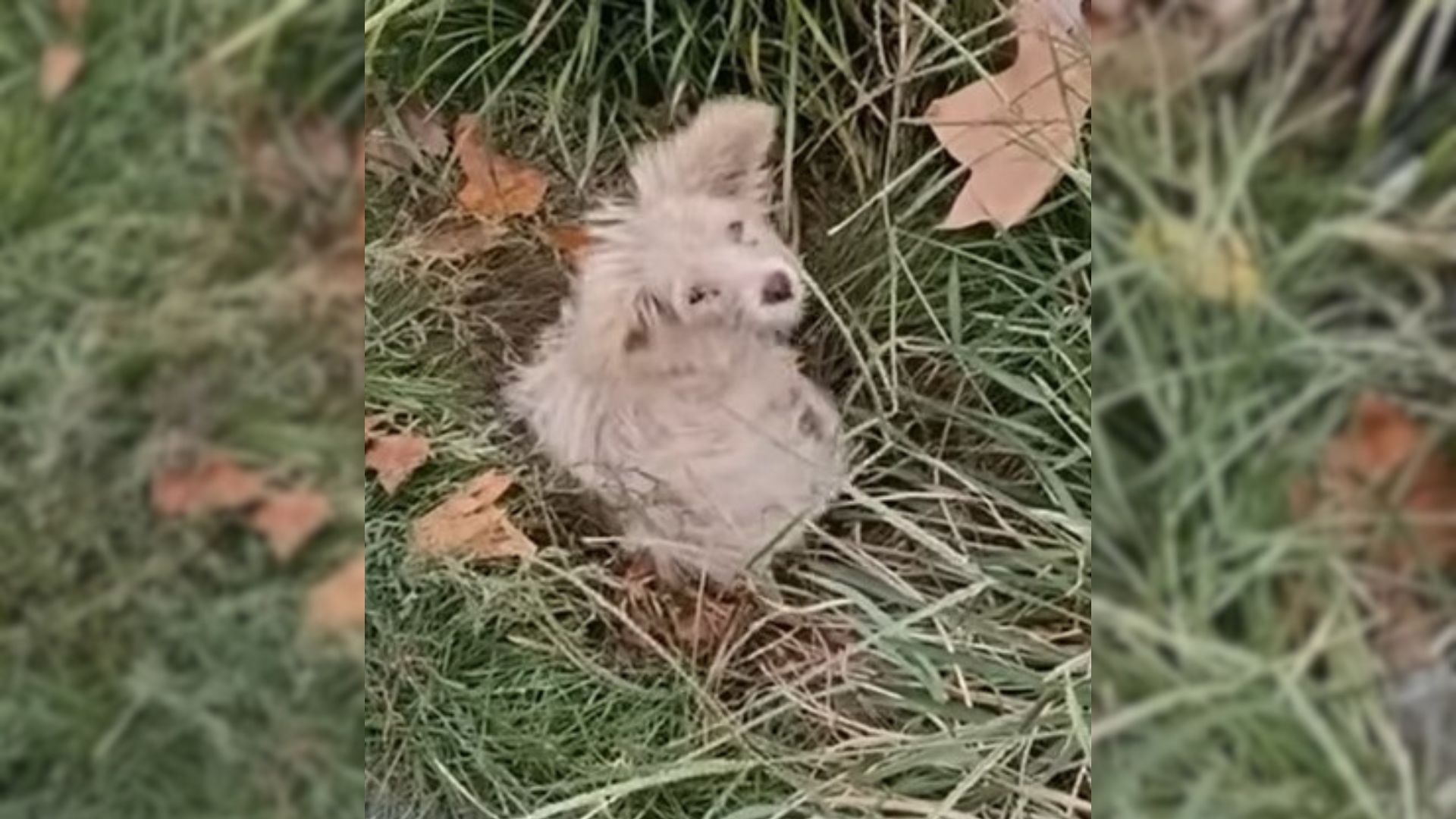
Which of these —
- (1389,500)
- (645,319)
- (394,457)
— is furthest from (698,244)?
(1389,500)

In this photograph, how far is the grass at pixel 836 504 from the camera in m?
0.63

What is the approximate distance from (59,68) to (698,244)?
23 cm

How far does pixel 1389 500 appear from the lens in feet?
1.70

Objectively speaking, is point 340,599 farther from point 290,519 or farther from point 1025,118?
point 1025,118

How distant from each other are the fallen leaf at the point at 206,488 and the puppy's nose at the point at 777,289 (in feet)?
0.62

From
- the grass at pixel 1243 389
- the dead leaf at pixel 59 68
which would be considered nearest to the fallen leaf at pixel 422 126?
the dead leaf at pixel 59 68

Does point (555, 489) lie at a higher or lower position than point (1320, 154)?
lower

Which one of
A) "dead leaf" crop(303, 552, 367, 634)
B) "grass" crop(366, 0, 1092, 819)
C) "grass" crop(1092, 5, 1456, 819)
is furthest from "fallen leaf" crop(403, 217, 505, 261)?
"grass" crop(1092, 5, 1456, 819)

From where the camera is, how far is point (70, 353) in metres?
0.65

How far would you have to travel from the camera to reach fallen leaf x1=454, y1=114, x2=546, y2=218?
66 centimetres

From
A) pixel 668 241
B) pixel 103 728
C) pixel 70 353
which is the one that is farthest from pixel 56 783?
pixel 668 241

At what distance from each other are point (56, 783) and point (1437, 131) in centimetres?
52

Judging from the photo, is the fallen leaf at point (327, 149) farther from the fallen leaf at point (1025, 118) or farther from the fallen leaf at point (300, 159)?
the fallen leaf at point (1025, 118)

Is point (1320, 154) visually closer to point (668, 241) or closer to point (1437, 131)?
point (1437, 131)
